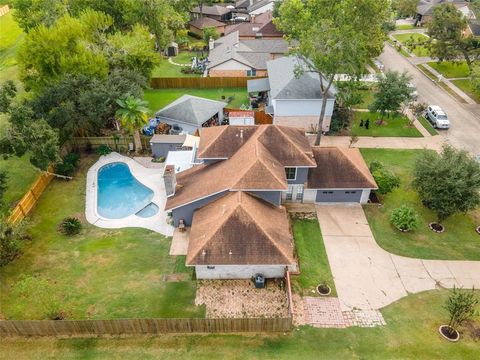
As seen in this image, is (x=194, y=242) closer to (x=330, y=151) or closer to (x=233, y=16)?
(x=330, y=151)

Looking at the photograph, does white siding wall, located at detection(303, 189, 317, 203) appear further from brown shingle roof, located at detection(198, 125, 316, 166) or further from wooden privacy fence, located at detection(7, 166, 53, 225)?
wooden privacy fence, located at detection(7, 166, 53, 225)

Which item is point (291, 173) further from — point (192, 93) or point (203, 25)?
point (203, 25)

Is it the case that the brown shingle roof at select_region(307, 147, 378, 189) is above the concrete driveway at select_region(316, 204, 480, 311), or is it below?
above

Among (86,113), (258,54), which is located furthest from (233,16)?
(86,113)

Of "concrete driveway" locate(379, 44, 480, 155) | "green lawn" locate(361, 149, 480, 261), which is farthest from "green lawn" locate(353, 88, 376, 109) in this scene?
"green lawn" locate(361, 149, 480, 261)

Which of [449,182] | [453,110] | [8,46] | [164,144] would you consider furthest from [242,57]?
[8,46]

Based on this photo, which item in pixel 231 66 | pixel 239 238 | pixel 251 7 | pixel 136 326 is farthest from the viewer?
pixel 251 7
